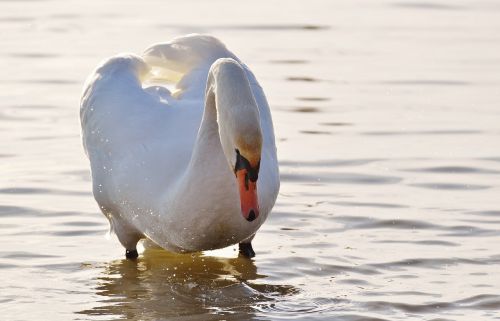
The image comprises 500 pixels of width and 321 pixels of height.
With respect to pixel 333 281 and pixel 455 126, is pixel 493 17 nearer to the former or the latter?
pixel 455 126

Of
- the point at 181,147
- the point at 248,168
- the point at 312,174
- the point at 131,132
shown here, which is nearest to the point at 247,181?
the point at 248,168

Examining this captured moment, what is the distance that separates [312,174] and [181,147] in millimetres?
2694

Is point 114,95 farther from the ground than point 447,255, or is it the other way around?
point 114,95

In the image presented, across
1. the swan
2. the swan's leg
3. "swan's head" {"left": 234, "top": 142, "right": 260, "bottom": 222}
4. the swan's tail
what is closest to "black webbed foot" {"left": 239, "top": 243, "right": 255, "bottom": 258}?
the swan

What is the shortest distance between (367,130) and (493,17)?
4.91 meters

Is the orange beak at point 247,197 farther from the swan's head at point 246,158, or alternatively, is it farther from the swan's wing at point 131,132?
the swan's wing at point 131,132

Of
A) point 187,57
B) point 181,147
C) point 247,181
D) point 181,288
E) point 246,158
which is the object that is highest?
point 187,57

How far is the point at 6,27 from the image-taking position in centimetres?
1502

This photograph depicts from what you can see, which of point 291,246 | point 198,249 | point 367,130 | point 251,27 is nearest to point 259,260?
point 291,246

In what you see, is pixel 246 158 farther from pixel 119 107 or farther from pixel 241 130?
pixel 119 107

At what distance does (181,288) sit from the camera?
773 centimetres

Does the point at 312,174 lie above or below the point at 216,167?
below

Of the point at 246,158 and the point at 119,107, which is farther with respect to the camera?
the point at 119,107

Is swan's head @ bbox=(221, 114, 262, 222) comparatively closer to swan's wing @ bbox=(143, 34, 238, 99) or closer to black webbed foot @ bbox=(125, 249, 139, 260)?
swan's wing @ bbox=(143, 34, 238, 99)
